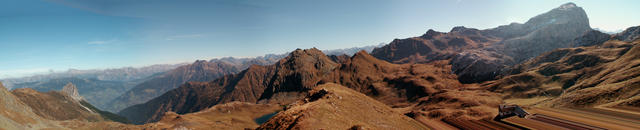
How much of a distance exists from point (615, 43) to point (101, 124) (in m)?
357

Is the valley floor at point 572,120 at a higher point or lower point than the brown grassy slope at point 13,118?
higher

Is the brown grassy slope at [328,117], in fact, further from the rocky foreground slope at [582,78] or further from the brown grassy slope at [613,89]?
the rocky foreground slope at [582,78]

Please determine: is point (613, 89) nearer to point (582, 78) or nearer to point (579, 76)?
point (582, 78)

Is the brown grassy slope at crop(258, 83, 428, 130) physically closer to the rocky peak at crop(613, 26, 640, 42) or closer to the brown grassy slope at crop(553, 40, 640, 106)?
the brown grassy slope at crop(553, 40, 640, 106)

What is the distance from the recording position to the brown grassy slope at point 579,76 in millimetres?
80312

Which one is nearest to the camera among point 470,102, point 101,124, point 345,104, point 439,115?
point 345,104

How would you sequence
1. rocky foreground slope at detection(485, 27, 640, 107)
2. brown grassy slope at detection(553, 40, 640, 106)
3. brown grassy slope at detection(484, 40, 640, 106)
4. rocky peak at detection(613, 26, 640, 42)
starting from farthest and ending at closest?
rocky peak at detection(613, 26, 640, 42) → brown grassy slope at detection(484, 40, 640, 106) → rocky foreground slope at detection(485, 27, 640, 107) → brown grassy slope at detection(553, 40, 640, 106)

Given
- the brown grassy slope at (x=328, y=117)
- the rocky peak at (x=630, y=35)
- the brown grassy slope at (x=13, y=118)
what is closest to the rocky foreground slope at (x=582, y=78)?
the rocky peak at (x=630, y=35)

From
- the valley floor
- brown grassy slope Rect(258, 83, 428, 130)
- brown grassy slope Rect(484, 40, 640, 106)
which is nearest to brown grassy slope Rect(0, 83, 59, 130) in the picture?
brown grassy slope Rect(258, 83, 428, 130)

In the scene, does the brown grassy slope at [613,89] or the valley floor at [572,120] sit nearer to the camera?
the valley floor at [572,120]

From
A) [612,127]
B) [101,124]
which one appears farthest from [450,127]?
[101,124]

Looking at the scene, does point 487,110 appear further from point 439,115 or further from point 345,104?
point 345,104

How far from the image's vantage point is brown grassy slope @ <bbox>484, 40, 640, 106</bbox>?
263 ft

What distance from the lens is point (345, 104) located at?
230 ft
